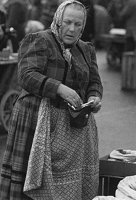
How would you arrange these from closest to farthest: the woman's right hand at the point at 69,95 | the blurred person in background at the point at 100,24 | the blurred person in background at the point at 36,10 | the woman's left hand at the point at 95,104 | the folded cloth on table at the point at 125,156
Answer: the woman's right hand at the point at 69,95, the woman's left hand at the point at 95,104, the folded cloth on table at the point at 125,156, the blurred person in background at the point at 36,10, the blurred person in background at the point at 100,24

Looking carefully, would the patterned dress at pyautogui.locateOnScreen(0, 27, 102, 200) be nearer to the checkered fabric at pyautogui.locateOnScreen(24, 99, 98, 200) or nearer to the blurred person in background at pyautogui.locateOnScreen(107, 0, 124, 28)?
the checkered fabric at pyautogui.locateOnScreen(24, 99, 98, 200)

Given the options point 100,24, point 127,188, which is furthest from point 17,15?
point 127,188

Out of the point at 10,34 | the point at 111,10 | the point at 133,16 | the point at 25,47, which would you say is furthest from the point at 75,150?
the point at 111,10

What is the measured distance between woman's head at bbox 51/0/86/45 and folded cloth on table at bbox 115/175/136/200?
3.31 feet

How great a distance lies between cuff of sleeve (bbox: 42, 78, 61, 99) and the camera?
177 inches

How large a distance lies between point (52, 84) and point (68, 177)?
0.66 meters

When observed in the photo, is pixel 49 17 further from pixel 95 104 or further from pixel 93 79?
pixel 95 104

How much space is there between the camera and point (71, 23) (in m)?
4.57

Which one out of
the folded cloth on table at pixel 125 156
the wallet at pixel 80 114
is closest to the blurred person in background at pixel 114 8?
the folded cloth on table at pixel 125 156

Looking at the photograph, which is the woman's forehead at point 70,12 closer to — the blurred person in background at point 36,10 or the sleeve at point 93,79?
the sleeve at point 93,79

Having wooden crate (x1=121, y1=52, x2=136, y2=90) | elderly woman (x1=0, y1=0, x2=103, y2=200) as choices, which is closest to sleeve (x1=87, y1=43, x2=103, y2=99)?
elderly woman (x1=0, y1=0, x2=103, y2=200)

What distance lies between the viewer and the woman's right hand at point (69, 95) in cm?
446

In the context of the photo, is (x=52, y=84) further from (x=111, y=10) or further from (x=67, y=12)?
(x=111, y=10)

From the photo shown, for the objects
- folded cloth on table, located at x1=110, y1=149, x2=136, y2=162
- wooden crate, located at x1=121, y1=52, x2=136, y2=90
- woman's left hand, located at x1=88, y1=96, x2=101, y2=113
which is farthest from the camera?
wooden crate, located at x1=121, y1=52, x2=136, y2=90
